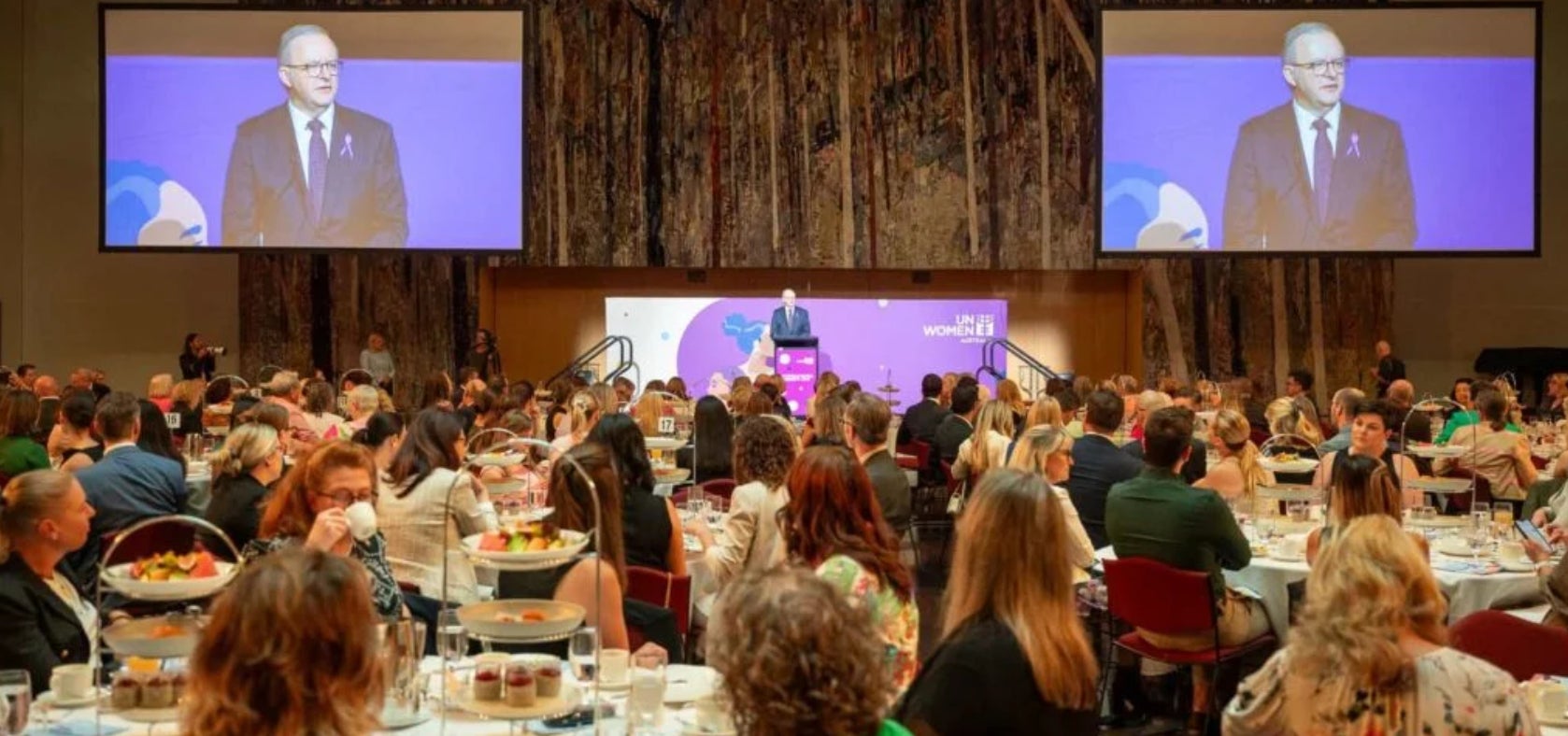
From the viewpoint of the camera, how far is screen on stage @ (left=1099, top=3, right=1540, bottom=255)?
1614cm

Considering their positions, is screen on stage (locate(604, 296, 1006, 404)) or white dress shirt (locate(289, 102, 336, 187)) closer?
white dress shirt (locate(289, 102, 336, 187))

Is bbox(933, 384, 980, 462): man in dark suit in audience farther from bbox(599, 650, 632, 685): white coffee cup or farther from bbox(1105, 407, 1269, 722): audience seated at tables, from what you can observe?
bbox(599, 650, 632, 685): white coffee cup

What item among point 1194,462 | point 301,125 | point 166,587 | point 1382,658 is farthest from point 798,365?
point 1382,658

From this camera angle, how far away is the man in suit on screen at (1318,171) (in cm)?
1614

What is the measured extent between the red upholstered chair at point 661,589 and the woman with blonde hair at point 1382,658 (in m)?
2.55

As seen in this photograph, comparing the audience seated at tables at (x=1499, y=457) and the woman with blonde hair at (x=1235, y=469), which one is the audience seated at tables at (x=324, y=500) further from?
the audience seated at tables at (x=1499, y=457)

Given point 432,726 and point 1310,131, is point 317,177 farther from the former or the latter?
point 432,726

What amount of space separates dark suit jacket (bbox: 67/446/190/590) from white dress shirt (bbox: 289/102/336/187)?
967 cm

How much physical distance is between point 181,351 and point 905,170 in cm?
874

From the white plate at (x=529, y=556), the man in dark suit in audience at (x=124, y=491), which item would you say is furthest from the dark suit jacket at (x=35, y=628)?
the man in dark suit in audience at (x=124, y=491)

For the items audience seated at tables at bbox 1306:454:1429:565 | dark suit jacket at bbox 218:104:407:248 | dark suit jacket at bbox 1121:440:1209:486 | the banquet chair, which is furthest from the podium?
audience seated at tables at bbox 1306:454:1429:565

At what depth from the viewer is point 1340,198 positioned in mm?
16141

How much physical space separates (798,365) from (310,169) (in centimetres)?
536

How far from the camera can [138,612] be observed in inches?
209
